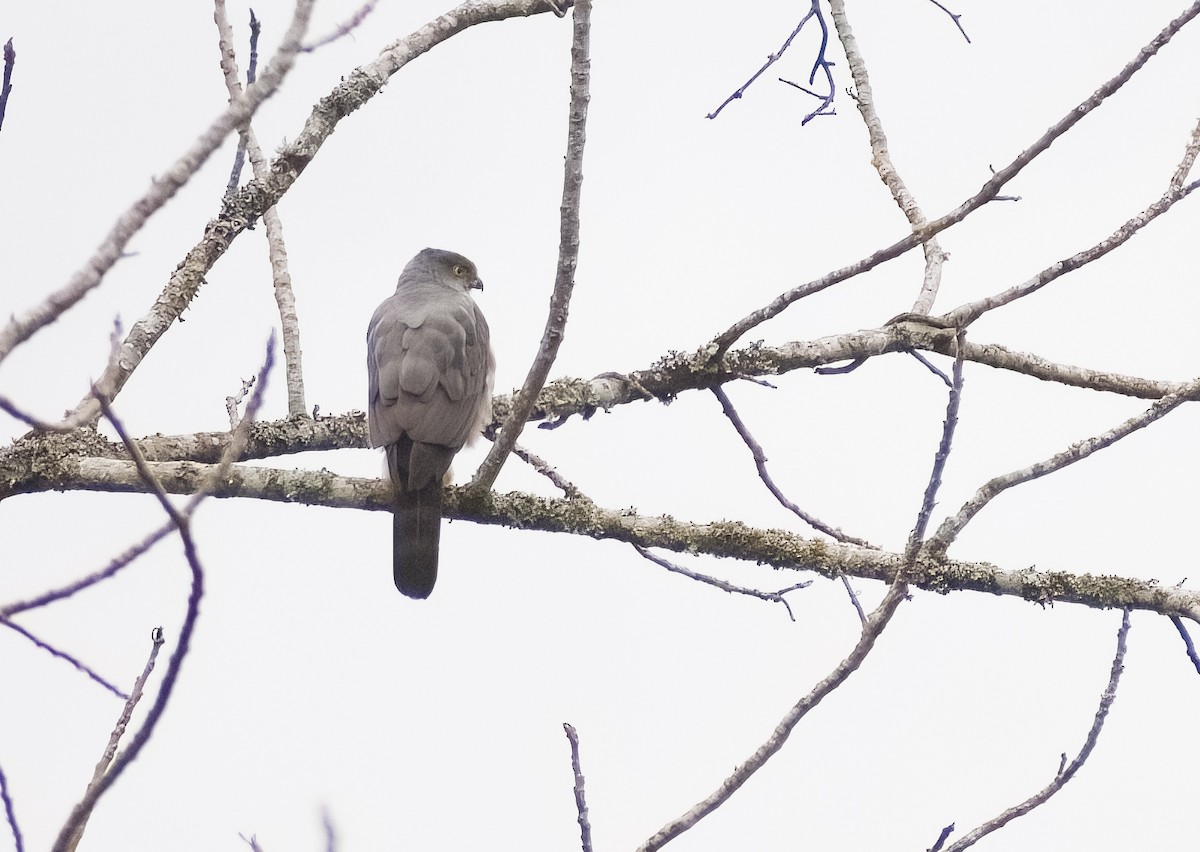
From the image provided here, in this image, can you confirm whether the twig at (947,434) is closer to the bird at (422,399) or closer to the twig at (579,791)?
the twig at (579,791)

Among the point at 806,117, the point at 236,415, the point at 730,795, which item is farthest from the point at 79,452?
the point at 806,117

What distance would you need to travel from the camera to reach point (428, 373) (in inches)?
182

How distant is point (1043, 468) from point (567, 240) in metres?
1.31

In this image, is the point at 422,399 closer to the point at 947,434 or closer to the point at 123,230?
the point at 947,434

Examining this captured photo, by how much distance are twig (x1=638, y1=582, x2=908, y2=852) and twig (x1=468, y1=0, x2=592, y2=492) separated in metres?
1.23

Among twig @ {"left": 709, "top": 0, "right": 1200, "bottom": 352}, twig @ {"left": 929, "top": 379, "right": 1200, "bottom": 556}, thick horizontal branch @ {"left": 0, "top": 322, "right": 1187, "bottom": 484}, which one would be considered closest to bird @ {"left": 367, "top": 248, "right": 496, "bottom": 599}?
thick horizontal branch @ {"left": 0, "top": 322, "right": 1187, "bottom": 484}

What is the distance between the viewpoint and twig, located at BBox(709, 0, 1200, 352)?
3092mm

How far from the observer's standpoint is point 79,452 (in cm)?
373

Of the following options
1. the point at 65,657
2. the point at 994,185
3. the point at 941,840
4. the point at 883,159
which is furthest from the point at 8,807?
the point at 883,159

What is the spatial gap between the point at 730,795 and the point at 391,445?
7.60 feet

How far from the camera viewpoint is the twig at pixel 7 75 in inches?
82.1

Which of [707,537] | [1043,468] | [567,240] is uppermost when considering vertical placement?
[567,240]

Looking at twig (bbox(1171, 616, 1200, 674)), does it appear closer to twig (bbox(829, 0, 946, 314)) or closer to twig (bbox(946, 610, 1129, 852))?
twig (bbox(946, 610, 1129, 852))

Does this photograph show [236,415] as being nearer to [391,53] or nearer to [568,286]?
[391,53]
